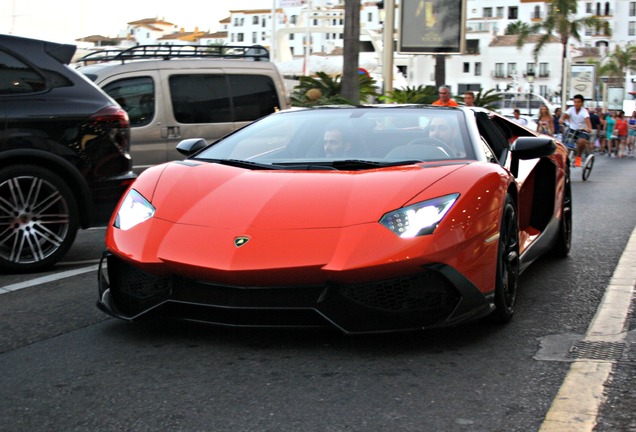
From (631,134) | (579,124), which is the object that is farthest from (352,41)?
(631,134)

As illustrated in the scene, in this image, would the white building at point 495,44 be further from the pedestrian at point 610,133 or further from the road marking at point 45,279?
the road marking at point 45,279

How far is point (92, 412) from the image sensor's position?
11.2 feet

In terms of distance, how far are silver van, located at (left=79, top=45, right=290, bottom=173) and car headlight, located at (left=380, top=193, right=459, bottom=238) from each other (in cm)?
689

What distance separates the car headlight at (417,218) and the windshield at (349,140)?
0.66m

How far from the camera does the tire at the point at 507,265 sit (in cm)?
466

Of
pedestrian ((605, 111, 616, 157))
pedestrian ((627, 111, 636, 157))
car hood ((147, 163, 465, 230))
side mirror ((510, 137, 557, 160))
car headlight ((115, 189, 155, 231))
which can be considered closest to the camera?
car hood ((147, 163, 465, 230))

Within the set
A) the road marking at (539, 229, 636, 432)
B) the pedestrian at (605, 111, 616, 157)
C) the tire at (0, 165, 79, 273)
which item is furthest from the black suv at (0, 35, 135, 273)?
the pedestrian at (605, 111, 616, 157)

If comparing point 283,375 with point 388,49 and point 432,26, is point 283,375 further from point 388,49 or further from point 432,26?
point 388,49

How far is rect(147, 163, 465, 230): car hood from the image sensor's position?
14.2 ft

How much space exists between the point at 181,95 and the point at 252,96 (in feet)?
2.90

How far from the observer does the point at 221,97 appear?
11383 millimetres

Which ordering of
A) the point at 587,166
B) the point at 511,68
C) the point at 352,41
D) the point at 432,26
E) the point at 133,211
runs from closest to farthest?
the point at 133,211 < the point at 587,166 < the point at 352,41 < the point at 432,26 < the point at 511,68

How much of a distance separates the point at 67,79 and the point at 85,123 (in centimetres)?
36

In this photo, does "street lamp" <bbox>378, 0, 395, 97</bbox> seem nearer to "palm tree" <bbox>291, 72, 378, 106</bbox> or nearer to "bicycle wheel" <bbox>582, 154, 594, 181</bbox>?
"palm tree" <bbox>291, 72, 378, 106</bbox>
